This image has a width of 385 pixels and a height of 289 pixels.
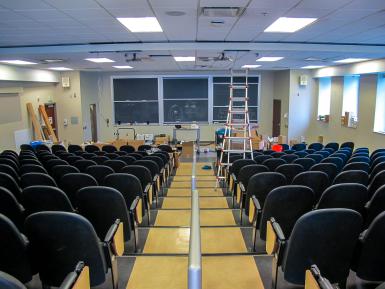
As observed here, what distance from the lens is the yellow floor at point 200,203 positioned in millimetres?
5219

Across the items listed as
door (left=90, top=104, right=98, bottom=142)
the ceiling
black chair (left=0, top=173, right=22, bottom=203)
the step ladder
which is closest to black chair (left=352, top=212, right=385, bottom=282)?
the ceiling

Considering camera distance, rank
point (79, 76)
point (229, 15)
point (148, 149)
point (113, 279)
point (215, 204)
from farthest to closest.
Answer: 1. point (79, 76)
2. point (148, 149)
3. point (215, 204)
4. point (229, 15)
5. point (113, 279)

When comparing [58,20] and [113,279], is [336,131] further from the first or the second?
[113,279]

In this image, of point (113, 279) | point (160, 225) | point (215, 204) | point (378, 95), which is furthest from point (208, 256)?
point (378, 95)

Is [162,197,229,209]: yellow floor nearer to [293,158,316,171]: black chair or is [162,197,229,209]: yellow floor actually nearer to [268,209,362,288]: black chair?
[293,158,316,171]: black chair

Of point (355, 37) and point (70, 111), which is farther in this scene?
point (70, 111)

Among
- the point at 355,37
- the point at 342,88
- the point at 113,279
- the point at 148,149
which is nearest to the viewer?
the point at 113,279

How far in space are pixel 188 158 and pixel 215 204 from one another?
656 cm

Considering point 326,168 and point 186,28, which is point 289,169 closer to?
point 326,168

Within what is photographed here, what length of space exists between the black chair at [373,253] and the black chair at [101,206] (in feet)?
6.31

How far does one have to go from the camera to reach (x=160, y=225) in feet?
14.4

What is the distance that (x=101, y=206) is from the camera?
292 cm

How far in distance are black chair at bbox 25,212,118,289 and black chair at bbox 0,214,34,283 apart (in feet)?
0.22

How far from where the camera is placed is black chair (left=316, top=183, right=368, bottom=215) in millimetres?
2912
